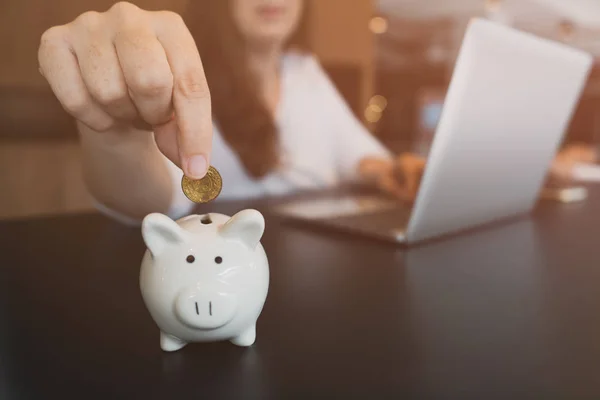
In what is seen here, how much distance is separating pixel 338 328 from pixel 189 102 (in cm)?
19

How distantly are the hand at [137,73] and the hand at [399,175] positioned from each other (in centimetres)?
56

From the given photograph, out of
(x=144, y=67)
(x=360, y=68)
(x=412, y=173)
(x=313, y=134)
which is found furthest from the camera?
(x=360, y=68)

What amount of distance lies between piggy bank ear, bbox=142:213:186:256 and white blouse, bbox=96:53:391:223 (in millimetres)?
893

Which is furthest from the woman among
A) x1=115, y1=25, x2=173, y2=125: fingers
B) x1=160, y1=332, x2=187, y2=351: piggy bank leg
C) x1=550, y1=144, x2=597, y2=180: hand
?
→ x1=550, y1=144, x2=597, y2=180: hand

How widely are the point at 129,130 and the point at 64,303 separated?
0.50ft

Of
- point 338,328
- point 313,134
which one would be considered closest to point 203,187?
point 338,328

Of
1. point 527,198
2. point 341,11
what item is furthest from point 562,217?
point 341,11

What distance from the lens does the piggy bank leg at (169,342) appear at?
1.16 ft

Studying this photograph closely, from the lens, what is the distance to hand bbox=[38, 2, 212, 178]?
0.33m

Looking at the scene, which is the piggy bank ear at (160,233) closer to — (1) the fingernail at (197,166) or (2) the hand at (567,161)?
(1) the fingernail at (197,166)

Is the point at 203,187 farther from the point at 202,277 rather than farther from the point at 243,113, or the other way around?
the point at 243,113

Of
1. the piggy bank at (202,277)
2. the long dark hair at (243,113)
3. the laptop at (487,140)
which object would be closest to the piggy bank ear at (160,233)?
the piggy bank at (202,277)

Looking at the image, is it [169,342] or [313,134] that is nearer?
[169,342]

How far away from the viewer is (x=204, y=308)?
12.9 inches
